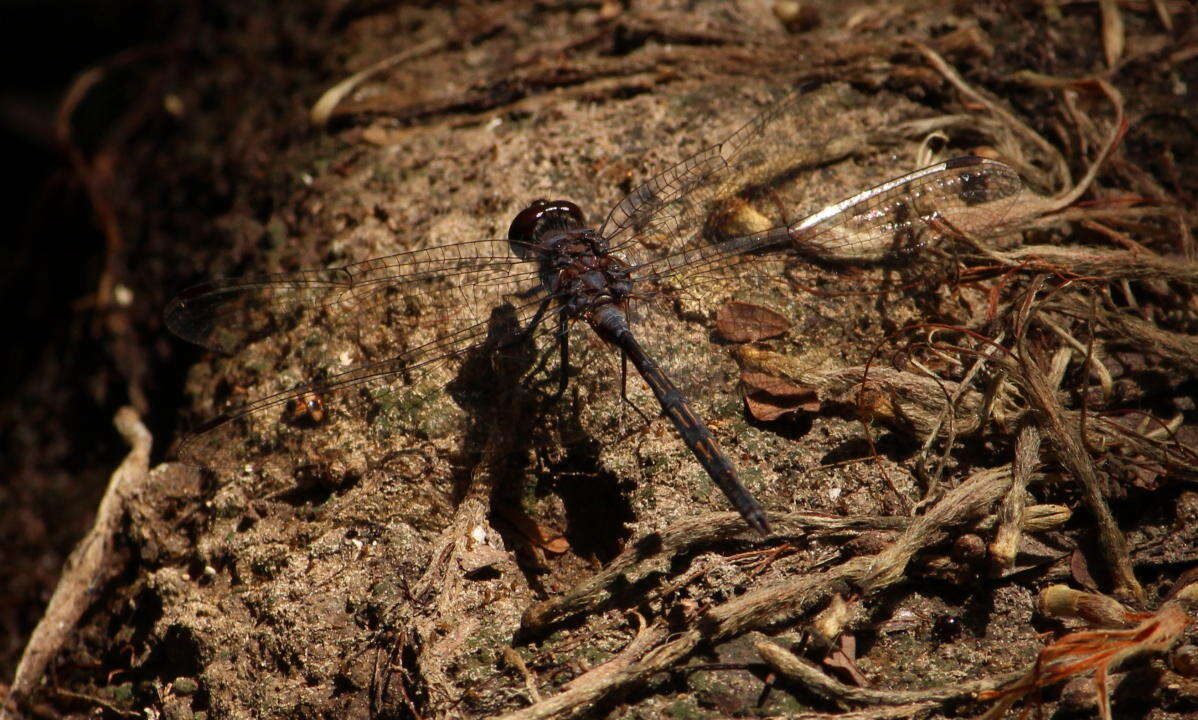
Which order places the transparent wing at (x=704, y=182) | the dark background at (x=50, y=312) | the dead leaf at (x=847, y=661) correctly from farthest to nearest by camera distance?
the dark background at (x=50, y=312) < the transparent wing at (x=704, y=182) < the dead leaf at (x=847, y=661)

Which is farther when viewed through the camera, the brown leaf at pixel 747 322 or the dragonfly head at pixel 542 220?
the dragonfly head at pixel 542 220

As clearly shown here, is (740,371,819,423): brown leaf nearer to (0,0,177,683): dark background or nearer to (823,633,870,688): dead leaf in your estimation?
(823,633,870,688): dead leaf

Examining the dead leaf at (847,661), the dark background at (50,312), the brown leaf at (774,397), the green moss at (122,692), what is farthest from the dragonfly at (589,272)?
the dark background at (50,312)

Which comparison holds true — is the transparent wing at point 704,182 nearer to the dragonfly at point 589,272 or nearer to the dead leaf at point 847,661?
the dragonfly at point 589,272

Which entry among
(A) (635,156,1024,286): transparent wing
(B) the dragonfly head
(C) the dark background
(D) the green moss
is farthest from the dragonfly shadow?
(C) the dark background

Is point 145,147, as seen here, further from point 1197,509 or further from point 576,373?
point 1197,509

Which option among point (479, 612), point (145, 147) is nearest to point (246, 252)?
point (145, 147)
